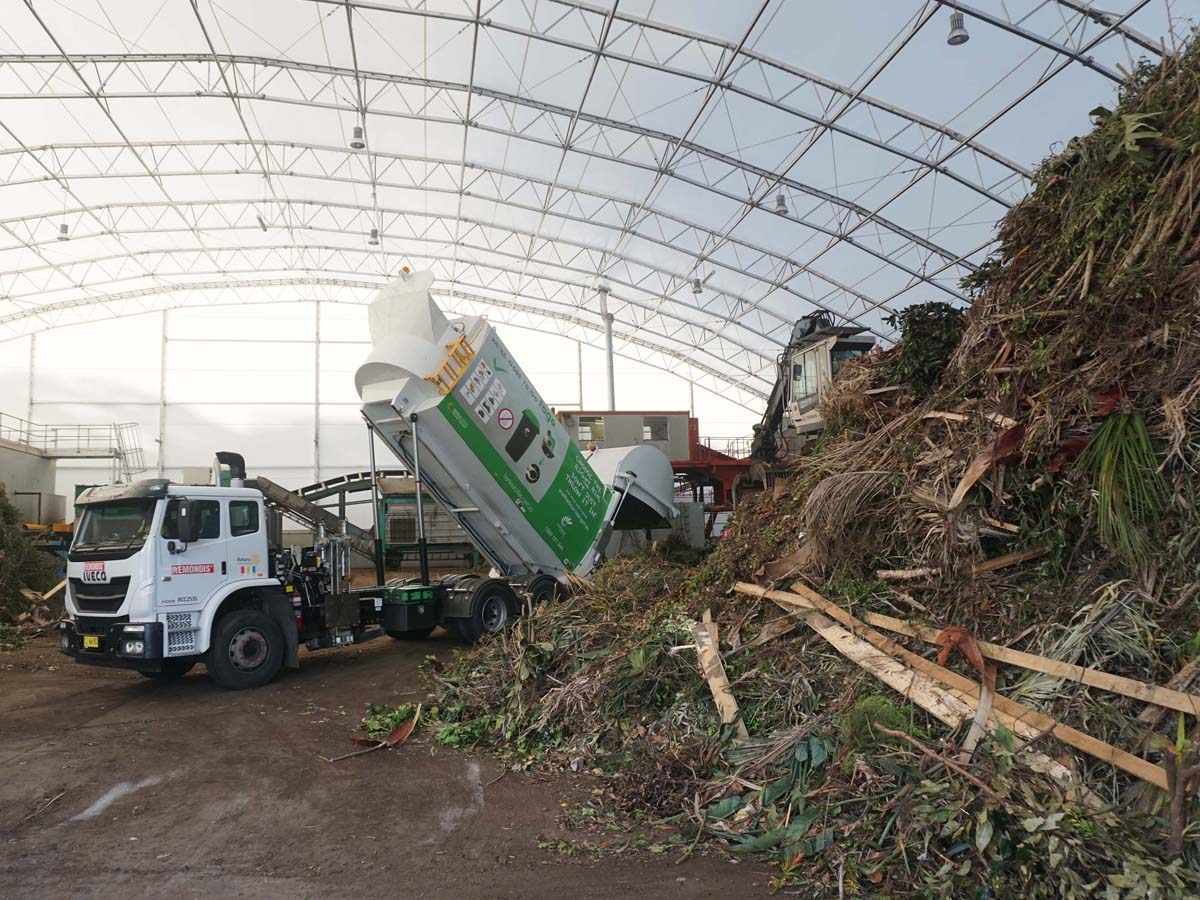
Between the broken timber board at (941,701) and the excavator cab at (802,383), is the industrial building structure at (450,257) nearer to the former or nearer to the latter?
A: the excavator cab at (802,383)

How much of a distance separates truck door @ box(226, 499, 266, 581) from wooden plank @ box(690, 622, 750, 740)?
5.69m

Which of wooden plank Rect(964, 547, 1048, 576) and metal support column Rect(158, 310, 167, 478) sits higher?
metal support column Rect(158, 310, 167, 478)

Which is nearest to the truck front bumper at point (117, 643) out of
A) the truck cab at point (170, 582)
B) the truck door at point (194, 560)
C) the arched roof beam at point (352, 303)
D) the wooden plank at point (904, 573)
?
the truck cab at point (170, 582)

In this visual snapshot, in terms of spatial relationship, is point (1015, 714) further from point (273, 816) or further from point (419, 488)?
point (419, 488)

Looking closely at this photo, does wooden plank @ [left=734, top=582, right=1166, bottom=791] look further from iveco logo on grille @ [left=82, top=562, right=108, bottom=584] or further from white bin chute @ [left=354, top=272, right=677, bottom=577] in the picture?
iveco logo on grille @ [left=82, top=562, right=108, bottom=584]

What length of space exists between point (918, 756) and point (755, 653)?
1714 mm

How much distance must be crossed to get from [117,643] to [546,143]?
49.2 feet

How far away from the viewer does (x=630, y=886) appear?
4.47 metres

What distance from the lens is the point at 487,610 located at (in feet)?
38.7

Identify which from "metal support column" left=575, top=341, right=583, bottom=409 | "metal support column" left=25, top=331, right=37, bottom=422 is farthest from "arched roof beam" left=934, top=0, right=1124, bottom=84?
"metal support column" left=25, top=331, right=37, bottom=422

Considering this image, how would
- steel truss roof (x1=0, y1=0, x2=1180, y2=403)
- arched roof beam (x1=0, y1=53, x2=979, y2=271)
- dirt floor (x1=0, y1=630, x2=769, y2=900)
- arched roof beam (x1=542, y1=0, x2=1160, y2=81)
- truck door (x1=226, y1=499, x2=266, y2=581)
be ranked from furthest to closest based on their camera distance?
1. arched roof beam (x1=0, y1=53, x2=979, y2=271)
2. steel truss roof (x1=0, y1=0, x2=1180, y2=403)
3. arched roof beam (x1=542, y1=0, x2=1160, y2=81)
4. truck door (x1=226, y1=499, x2=266, y2=581)
5. dirt floor (x1=0, y1=630, x2=769, y2=900)

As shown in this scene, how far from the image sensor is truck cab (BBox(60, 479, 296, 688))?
877cm

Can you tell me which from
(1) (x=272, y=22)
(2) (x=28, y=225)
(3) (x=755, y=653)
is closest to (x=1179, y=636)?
(3) (x=755, y=653)

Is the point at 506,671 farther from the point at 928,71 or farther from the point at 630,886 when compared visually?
the point at 928,71
